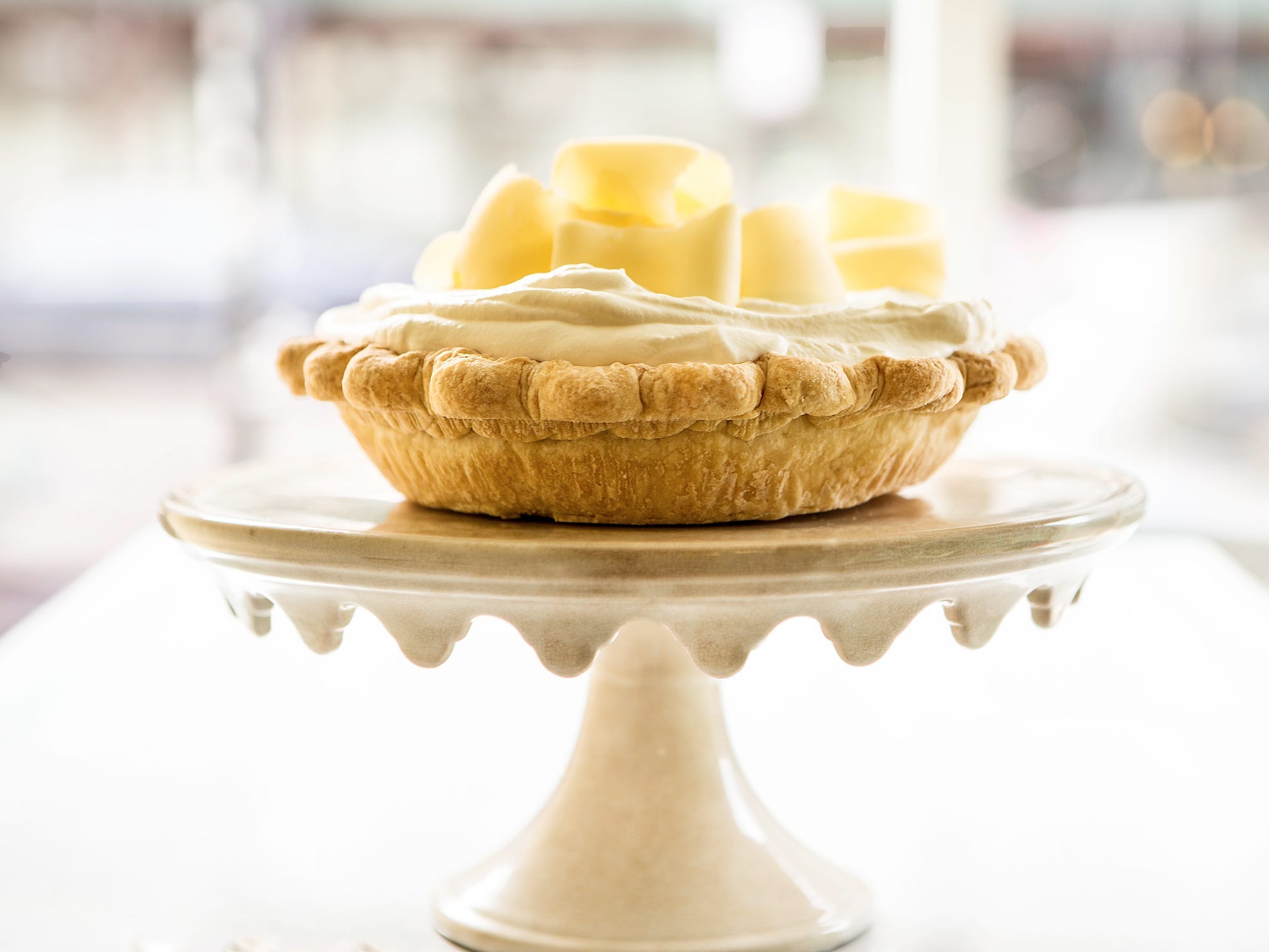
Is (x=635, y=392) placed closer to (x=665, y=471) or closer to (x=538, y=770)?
(x=665, y=471)

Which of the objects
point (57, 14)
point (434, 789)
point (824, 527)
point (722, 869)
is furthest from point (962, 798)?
point (57, 14)

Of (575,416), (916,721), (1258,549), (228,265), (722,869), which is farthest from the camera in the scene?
(228,265)

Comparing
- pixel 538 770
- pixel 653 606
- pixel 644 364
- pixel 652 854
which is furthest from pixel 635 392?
pixel 538 770

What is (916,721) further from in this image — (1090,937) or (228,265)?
(228,265)

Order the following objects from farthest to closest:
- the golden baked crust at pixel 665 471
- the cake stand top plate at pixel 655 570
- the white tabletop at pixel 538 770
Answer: the white tabletop at pixel 538 770 → the golden baked crust at pixel 665 471 → the cake stand top plate at pixel 655 570

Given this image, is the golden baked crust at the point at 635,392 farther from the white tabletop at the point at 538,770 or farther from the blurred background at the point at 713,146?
the blurred background at the point at 713,146

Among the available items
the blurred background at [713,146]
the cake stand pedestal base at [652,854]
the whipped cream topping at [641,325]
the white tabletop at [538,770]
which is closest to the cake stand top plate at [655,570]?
the whipped cream topping at [641,325]
